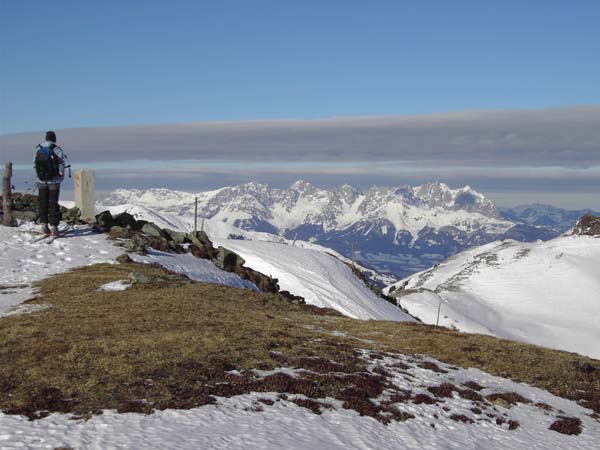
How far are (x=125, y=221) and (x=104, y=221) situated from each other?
9.08ft

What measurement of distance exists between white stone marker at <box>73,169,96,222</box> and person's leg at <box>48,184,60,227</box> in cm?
573

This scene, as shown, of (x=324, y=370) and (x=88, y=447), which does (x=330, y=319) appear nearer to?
(x=324, y=370)

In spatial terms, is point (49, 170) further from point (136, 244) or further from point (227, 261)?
point (227, 261)

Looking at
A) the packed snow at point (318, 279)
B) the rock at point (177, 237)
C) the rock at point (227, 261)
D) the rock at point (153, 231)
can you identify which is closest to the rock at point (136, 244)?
the rock at point (153, 231)

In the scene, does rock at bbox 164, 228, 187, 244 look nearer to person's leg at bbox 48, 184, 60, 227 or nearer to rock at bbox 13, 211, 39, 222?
person's leg at bbox 48, 184, 60, 227

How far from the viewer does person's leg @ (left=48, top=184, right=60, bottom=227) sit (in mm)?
42091

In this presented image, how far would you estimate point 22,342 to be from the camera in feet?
68.4

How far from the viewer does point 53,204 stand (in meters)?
43.2

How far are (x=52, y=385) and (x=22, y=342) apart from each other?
212 inches

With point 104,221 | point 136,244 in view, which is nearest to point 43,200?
point 136,244

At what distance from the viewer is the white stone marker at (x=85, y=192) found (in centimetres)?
4928

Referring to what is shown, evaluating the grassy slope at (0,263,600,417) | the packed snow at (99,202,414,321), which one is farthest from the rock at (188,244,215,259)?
the packed snow at (99,202,414,321)

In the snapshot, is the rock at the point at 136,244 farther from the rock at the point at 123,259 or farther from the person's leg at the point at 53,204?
the person's leg at the point at 53,204

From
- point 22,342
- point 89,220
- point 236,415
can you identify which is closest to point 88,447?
point 236,415
